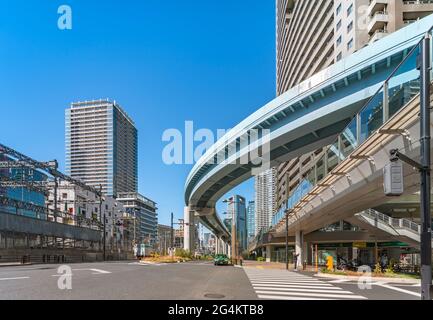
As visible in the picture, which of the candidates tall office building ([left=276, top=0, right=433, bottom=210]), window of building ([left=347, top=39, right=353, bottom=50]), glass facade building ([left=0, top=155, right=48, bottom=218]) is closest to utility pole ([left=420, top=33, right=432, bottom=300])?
tall office building ([left=276, top=0, right=433, bottom=210])

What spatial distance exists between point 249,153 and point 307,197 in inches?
313

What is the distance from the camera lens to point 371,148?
18.5m

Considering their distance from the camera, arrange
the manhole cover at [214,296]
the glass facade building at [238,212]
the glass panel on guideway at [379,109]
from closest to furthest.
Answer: the manhole cover at [214,296]
the glass panel on guideway at [379,109]
the glass facade building at [238,212]

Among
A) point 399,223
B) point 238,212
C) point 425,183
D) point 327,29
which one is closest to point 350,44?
point 327,29

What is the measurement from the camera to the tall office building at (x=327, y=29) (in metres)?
58.3

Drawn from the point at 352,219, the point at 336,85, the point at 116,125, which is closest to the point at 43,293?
the point at 336,85

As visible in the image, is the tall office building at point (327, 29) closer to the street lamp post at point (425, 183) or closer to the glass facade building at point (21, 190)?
the street lamp post at point (425, 183)

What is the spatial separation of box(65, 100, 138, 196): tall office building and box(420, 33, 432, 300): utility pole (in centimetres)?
9958

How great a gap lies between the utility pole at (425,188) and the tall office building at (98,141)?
99.6 m

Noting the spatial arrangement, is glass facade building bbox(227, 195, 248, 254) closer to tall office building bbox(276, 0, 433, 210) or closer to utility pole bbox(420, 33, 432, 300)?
tall office building bbox(276, 0, 433, 210)

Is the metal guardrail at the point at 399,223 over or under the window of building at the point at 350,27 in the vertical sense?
under

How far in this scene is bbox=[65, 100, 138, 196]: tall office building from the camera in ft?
363

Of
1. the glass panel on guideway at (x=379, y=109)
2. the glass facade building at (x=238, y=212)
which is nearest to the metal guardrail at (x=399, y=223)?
the glass panel on guideway at (x=379, y=109)

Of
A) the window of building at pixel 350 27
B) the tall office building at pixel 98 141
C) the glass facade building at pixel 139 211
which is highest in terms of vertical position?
the window of building at pixel 350 27
